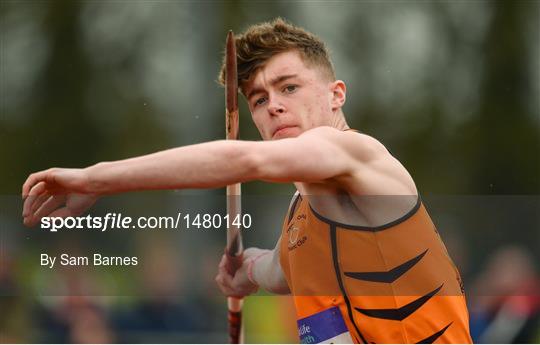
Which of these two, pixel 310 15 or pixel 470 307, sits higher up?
pixel 310 15

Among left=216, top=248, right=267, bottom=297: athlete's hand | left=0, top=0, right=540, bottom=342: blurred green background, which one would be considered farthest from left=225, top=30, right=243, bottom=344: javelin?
left=0, top=0, right=540, bottom=342: blurred green background

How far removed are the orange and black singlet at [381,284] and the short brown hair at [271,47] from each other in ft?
1.86

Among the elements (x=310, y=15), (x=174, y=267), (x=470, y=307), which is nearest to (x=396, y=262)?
(x=174, y=267)

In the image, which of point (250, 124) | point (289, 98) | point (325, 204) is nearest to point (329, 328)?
point (325, 204)

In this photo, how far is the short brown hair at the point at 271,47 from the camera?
8.54 ft

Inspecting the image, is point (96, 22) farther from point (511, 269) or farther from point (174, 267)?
point (511, 269)

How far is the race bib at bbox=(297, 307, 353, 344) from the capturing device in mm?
2275

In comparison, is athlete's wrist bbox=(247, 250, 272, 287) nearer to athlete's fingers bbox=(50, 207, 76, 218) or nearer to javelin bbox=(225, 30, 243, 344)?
javelin bbox=(225, 30, 243, 344)

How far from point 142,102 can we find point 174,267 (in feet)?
7.48

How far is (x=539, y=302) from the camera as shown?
5.61 m

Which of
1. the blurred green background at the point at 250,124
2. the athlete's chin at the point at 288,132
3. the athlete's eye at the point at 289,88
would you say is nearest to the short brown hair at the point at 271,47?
the athlete's eye at the point at 289,88

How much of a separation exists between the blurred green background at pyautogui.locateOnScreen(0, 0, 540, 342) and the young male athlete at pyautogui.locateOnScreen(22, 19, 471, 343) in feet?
12.2

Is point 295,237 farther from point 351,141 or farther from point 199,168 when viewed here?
point 199,168

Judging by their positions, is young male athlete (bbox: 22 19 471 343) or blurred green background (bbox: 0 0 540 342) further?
blurred green background (bbox: 0 0 540 342)
